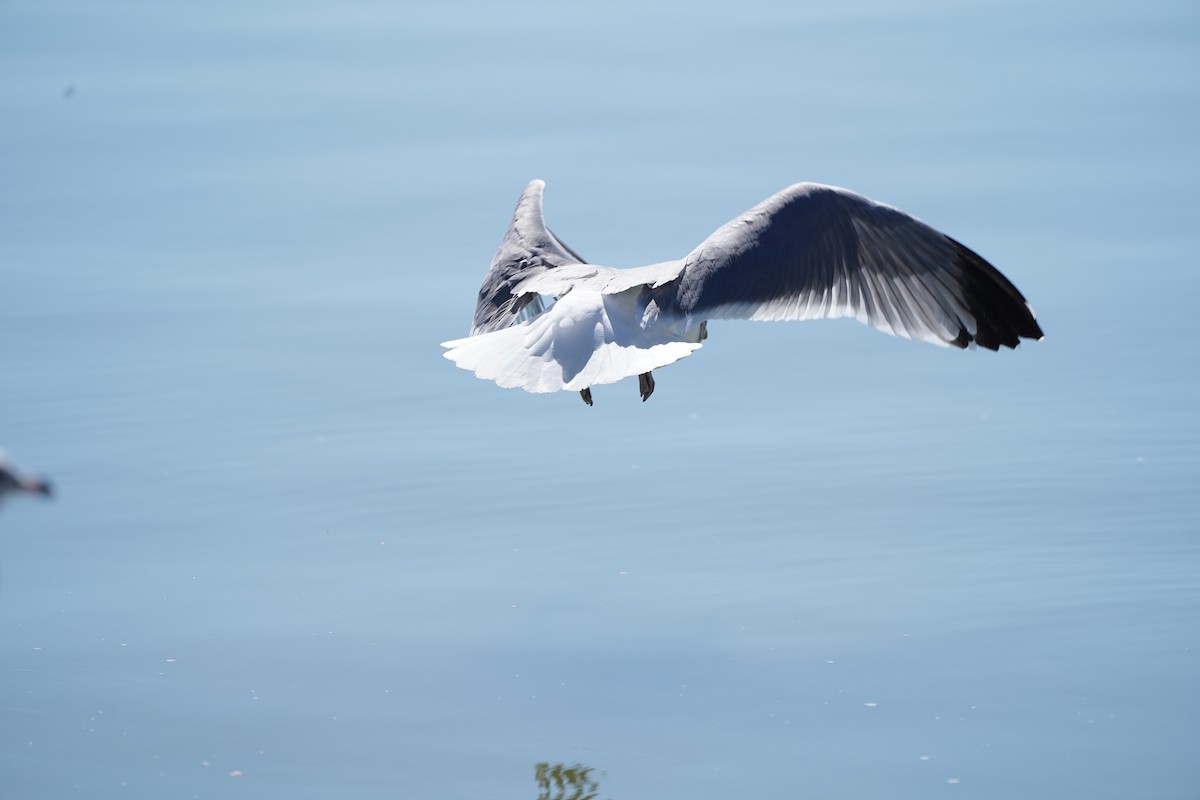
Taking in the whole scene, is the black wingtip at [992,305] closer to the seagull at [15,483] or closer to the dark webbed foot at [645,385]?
the dark webbed foot at [645,385]

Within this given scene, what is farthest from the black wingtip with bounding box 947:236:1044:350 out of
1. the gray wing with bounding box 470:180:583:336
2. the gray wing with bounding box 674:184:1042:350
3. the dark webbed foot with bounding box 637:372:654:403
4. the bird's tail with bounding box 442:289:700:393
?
the gray wing with bounding box 470:180:583:336

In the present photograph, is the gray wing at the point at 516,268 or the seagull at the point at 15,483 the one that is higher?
the gray wing at the point at 516,268

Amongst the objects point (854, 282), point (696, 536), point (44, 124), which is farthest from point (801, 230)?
point (44, 124)

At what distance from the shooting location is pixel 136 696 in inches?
215

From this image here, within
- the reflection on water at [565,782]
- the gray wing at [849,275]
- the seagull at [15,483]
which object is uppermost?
the gray wing at [849,275]

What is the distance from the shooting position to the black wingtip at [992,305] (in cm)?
569

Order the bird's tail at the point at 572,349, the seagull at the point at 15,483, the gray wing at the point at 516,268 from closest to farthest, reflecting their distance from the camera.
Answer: the seagull at the point at 15,483 < the bird's tail at the point at 572,349 < the gray wing at the point at 516,268

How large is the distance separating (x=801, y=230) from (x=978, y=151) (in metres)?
3.73

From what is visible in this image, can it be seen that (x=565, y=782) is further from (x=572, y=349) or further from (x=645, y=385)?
(x=645, y=385)

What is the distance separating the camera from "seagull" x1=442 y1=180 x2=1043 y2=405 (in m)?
5.66

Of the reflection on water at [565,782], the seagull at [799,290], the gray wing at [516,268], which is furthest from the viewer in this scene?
the gray wing at [516,268]

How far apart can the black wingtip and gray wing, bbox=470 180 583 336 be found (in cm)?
149

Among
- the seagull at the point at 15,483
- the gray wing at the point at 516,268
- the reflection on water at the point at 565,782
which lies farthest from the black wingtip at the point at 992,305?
the seagull at the point at 15,483

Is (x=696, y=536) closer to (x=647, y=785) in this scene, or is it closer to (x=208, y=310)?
(x=647, y=785)
